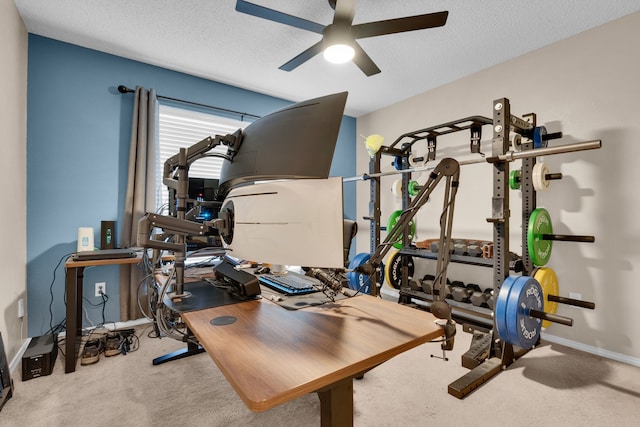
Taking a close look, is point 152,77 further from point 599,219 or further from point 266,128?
point 599,219

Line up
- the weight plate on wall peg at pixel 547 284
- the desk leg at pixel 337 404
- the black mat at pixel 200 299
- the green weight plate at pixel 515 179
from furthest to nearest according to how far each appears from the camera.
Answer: the green weight plate at pixel 515 179 → the weight plate on wall peg at pixel 547 284 → the black mat at pixel 200 299 → the desk leg at pixel 337 404

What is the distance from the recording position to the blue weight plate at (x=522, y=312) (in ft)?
5.87

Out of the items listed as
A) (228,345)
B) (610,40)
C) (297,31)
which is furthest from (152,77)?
(610,40)

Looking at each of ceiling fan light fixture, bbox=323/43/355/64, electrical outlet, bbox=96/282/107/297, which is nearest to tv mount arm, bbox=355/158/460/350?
ceiling fan light fixture, bbox=323/43/355/64

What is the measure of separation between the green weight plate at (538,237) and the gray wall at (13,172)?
346cm

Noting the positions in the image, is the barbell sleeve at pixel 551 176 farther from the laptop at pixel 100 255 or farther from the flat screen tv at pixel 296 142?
the laptop at pixel 100 255

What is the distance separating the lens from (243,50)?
272 cm

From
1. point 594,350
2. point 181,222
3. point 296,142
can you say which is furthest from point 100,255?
point 594,350

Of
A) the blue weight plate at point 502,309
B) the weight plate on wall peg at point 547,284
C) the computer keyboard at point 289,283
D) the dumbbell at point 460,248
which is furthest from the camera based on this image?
the dumbbell at point 460,248

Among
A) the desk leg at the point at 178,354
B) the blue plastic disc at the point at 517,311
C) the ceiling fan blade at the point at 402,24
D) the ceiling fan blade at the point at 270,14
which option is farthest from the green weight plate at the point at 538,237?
the desk leg at the point at 178,354

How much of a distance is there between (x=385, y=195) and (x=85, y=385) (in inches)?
140

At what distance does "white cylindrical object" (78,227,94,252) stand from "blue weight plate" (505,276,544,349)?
315 centimetres

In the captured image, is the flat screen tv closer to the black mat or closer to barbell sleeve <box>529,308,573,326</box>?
the black mat

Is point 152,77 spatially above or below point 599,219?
above
